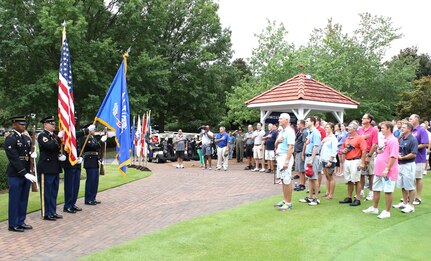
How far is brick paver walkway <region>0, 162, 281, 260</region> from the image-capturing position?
6402mm

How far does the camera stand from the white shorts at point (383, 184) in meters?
7.88

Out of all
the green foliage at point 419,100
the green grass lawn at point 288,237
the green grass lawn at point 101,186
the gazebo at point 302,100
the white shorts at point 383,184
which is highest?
the green foliage at point 419,100

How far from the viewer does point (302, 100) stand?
15.5m

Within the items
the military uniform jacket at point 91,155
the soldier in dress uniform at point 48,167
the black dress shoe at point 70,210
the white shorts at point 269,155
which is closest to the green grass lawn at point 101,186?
the black dress shoe at point 70,210

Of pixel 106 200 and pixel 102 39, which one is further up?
pixel 102 39

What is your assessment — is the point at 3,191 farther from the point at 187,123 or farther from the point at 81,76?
the point at 187,123

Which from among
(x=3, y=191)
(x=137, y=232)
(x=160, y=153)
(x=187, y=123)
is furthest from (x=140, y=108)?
(x=137, y=232)

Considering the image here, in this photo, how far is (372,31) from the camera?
29.3 metres

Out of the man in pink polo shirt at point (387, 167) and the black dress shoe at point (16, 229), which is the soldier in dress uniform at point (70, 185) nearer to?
the black dress shoe at point (16, 229)

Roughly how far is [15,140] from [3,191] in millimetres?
5610

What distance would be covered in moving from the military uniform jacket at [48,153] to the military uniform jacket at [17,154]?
18.0 inches

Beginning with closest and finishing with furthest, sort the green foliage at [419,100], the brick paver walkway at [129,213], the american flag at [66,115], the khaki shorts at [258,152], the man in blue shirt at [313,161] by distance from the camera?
the brick paver walkway at [129,213] < the american flag at [66,115] < the man in blue shirt at [313,161] < the khaki shorts at [258,152] < the green foliage at [419,100]

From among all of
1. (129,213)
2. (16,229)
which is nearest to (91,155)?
(129,213)

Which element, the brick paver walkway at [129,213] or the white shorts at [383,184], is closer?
the brick paver walkway at [129,213]
